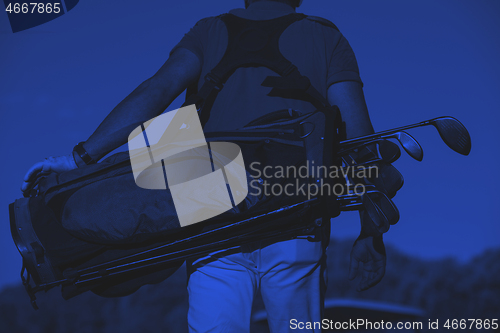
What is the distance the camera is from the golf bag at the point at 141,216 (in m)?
0.89

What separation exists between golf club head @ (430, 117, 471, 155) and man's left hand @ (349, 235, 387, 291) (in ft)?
0.96

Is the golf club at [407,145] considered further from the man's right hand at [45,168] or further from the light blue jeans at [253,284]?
the man's right hand at [45,168]

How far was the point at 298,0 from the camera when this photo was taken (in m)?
→ 1.15

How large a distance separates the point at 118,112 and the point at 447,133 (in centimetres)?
73

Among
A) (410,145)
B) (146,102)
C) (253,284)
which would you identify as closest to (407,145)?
(410,145)

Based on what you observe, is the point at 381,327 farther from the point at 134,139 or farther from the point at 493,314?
the point at 493,314

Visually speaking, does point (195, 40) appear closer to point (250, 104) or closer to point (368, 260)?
point (250, 104)

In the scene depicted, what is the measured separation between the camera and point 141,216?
881 mm

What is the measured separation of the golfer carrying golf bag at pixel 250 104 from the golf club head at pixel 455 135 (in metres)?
0.17

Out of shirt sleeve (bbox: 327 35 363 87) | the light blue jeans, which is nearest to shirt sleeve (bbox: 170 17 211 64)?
shirt sleeve (bbox: 327 35 363 87)

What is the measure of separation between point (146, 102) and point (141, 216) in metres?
0.26

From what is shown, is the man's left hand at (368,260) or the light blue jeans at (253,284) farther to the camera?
the man's left hand at (368,260)

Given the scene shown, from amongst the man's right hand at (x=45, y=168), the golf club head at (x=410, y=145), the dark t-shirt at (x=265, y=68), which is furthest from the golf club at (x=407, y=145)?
the man's right hand at (x=45, y=168)

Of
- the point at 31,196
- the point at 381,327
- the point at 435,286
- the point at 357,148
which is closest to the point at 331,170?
the point at 357,148
